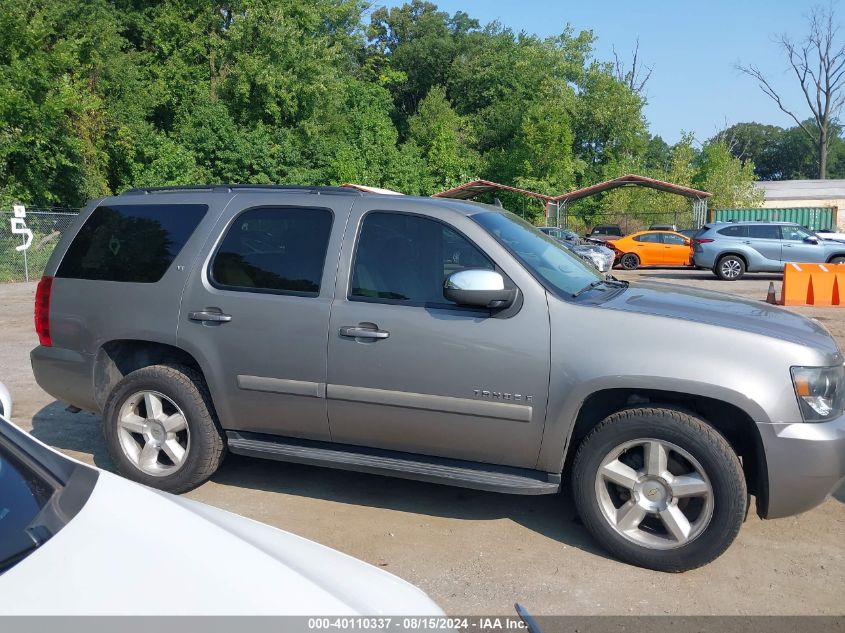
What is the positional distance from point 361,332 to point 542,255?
3.96ft

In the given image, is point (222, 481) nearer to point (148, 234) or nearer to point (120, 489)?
point (148, 234)

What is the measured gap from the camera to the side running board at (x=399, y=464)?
405 cm

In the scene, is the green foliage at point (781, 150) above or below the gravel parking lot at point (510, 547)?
above

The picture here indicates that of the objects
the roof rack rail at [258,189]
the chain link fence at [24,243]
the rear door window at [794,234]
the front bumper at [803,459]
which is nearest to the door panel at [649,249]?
the rear door window at [794,234]

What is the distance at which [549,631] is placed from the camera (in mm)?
3346

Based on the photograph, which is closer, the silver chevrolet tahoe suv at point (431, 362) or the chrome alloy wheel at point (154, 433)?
the silver chevrolet tahoe suv at point (431, 362)

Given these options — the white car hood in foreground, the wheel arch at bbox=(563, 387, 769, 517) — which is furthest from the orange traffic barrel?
the white car hood in foreground

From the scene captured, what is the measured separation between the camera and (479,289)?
3.99 metres

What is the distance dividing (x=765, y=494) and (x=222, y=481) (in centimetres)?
332

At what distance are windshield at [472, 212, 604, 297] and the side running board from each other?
1017 millimetres

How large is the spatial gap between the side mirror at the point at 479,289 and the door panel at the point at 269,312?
0.81 meters

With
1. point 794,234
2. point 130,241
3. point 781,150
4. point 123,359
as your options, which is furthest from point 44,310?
point 781,150

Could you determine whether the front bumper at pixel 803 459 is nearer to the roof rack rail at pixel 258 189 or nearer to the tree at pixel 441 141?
the roof rack rail at pixel 258 189

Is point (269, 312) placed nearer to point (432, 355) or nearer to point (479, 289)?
point (432, 355)
